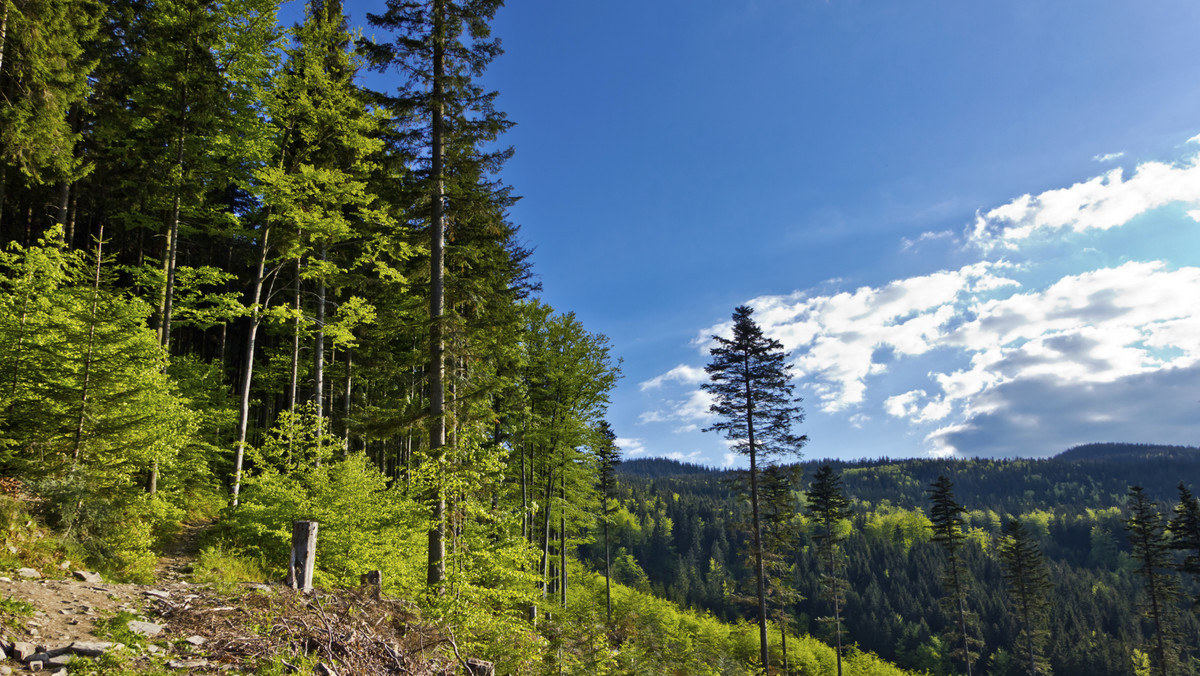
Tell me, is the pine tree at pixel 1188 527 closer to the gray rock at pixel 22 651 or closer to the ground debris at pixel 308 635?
the ground debris at pixel 308 635

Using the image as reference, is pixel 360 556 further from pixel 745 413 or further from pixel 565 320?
pixel 745 413

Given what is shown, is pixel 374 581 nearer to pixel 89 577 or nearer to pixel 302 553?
pixel 302 553

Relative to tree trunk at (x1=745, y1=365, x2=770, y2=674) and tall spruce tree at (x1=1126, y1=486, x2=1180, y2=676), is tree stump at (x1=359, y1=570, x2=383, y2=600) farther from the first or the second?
tall spruce tree at (x1=1126, y1=486, x2=1180, y2=676)

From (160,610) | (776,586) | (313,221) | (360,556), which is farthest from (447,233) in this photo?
(776,586)

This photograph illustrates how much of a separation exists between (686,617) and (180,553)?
53.2 metres

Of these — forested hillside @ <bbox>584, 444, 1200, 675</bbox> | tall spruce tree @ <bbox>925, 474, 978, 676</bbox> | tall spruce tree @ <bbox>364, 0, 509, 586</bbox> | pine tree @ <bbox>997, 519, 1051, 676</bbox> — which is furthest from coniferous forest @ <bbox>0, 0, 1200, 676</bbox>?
forested hillside @ <bbox>584, 444, 1200, 675</bbox>

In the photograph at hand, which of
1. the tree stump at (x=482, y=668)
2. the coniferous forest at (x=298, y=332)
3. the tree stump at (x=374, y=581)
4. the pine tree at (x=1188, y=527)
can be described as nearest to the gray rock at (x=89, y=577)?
the coniferous forest at (x=298, y=332)

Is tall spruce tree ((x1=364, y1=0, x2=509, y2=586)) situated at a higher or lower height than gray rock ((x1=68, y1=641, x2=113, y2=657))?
higher

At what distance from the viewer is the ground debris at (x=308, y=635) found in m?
6.00

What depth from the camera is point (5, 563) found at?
717 cm

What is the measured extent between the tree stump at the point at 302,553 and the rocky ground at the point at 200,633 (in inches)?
17.1

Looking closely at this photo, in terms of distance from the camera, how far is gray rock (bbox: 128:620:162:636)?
5.82 meters

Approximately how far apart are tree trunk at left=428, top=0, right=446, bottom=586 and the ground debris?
262 centimetres

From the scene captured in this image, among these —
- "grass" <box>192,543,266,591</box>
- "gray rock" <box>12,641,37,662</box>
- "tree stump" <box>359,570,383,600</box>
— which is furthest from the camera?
"grass" <box>192,543,266,591</box>
